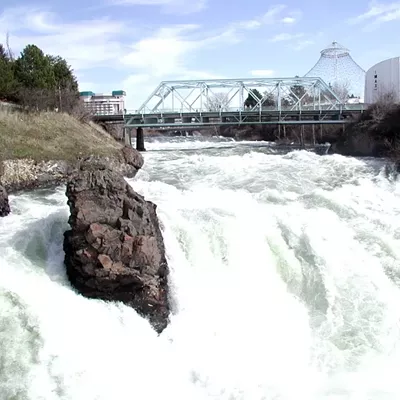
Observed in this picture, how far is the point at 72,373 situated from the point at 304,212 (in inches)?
381

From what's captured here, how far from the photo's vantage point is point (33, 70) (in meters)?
37.5

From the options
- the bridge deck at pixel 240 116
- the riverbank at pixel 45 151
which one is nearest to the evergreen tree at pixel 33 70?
the riverbank at pixel 45 151

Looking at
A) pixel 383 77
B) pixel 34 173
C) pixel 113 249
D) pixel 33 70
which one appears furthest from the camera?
pixel 383 77

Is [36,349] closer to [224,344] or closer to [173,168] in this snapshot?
[224,344]

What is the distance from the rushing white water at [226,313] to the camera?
29.3 feet

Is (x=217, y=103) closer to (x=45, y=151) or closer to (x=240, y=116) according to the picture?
(x=240, y=116)

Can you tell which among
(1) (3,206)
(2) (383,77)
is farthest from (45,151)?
(2) (383,77)

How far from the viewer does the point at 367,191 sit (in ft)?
66.9

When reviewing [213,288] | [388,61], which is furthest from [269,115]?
[213,288]

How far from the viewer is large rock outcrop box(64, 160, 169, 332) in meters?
10.7

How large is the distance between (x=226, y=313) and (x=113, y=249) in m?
3.12

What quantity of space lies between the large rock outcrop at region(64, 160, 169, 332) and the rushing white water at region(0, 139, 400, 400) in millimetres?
375

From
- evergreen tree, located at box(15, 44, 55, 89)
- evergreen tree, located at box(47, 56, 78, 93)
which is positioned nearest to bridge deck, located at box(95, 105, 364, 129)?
evergreen tree, located at box(47, 56, 78, 93)

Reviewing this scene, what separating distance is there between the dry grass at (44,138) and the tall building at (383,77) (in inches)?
1734
